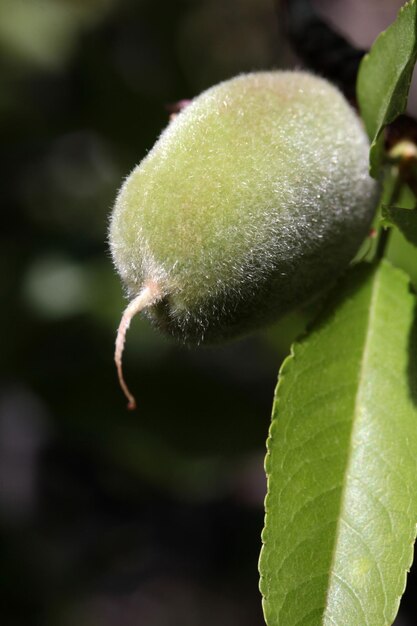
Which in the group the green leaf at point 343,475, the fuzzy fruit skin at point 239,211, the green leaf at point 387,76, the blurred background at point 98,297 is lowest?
the blurred background at point 98,297

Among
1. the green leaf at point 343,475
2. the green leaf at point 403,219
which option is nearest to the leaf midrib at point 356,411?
the green leaf at point 343,475

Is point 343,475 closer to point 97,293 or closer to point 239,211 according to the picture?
point 239,211

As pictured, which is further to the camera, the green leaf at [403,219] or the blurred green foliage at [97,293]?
the blurred green foliage at [97,293]

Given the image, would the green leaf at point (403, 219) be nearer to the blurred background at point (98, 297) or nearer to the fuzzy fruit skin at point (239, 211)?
the fuzzy fruit skin at point (239, 211)

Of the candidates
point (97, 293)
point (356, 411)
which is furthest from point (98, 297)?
point (356, 411)

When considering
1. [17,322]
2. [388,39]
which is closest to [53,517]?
[17,322]
